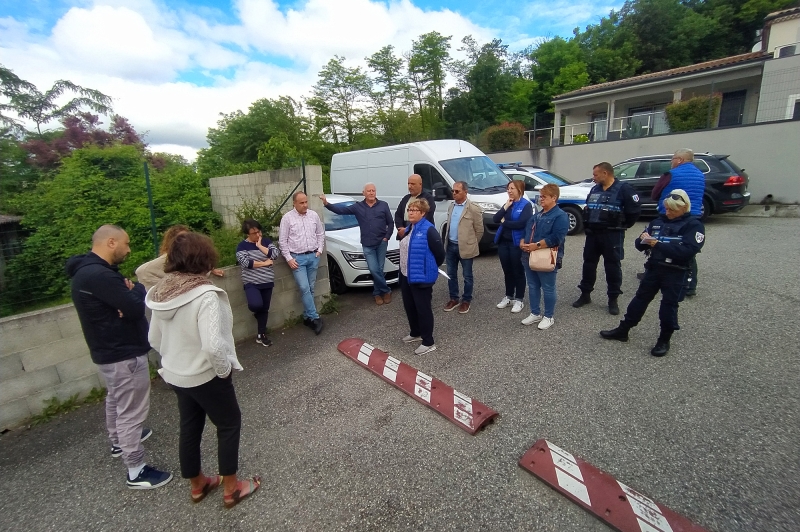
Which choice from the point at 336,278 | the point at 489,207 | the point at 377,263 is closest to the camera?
the point at 377,263

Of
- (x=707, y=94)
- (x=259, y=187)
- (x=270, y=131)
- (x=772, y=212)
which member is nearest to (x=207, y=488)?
(x=259, y=187)

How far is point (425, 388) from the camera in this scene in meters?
3.61

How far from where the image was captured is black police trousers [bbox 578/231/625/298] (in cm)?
480

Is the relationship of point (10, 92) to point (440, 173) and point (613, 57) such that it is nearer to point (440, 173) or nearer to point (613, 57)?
point (440, 173)

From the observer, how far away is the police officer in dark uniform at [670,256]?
368 centimetres

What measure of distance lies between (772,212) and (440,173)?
33.3 ft

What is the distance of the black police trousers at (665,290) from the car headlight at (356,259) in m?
3.75

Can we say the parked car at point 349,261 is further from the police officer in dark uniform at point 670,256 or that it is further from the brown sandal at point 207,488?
the brown sandal at point 207,488

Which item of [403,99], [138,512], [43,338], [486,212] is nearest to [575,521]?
[138,512]

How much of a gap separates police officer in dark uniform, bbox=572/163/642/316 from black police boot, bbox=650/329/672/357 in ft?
3.43

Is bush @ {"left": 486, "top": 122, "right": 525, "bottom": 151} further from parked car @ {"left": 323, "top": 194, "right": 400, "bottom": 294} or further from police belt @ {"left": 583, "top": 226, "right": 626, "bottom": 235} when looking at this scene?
police belt @ {"left": 583, "top": 226, "right": 626, "bottom": 235}

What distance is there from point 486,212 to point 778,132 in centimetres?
1033

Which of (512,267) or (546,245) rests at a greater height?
(546,245)

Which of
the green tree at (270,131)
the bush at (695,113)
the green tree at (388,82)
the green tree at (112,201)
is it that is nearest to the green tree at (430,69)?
the green tree at (388,82)
